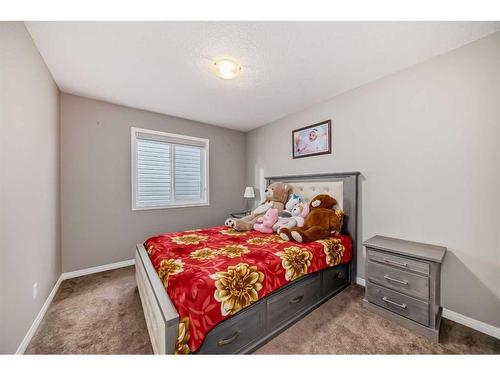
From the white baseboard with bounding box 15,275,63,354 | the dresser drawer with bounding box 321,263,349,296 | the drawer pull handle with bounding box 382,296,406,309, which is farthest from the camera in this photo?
the dresser drawer with bounding box 321,263,349,296

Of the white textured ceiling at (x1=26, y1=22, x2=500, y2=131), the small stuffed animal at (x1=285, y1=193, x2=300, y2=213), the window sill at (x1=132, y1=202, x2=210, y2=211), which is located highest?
the white textured ceiling at (x1=26, y1=22, x2=500, y2=131)

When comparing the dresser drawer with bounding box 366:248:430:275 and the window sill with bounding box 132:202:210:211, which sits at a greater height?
the window sill with bounding box 132:202:210:211

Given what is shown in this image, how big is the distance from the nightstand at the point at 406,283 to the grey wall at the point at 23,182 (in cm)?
272

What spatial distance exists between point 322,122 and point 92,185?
3366mm

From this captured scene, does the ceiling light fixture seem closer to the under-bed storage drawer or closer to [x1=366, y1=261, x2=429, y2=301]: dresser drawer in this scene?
the under-bed storage drawer

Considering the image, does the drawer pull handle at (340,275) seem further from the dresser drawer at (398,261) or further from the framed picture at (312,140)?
the framed picture at (312,140)

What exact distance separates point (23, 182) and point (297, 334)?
7.93 ft

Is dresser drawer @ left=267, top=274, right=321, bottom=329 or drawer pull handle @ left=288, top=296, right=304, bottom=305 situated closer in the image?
dresser drawer @ left=267, top=274, right=321, bottom=329

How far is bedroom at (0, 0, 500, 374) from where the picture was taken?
1391 mm

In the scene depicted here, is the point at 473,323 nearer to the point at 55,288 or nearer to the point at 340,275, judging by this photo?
the point at 340,275

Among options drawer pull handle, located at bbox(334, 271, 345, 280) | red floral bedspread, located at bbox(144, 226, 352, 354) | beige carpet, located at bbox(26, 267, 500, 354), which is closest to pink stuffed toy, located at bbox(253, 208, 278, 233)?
red floral bedspread, located at bbox(144, 226, 352, 354)

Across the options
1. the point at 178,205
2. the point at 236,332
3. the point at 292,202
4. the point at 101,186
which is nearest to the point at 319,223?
the point at 292,202
